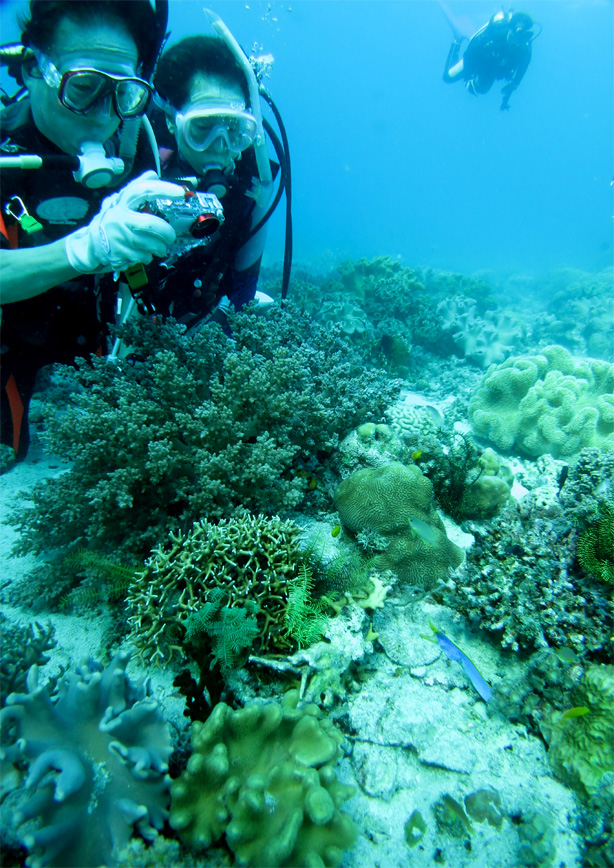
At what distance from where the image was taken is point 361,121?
450 feet

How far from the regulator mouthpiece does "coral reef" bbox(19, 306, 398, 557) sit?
1.20 meters

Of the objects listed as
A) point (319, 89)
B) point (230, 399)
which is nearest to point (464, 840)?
point (230, 399)

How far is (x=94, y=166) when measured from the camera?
3.32 meters

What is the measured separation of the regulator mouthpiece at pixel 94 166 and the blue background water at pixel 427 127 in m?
62.5

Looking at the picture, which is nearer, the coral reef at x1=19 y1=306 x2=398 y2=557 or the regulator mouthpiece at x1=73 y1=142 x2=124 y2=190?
the coral reef at x1=19 y1=306 x2=398 y2=557

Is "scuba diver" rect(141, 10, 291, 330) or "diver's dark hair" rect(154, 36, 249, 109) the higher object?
"diver's dark hair" rect(154, 36, 249, 109)

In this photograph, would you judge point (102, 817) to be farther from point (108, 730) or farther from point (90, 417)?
point (90, 417)

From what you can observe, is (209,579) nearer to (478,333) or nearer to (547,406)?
(547,406)

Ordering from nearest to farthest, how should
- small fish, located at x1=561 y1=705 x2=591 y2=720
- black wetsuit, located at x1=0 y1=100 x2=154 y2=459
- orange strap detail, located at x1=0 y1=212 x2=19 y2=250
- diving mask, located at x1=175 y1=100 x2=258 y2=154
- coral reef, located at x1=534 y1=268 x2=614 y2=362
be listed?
small fish, located at x1=561 y1=705 x2=591 y2=720 < orange strap detail, located at x1=0 y1=212 x2=19 y2=250 < black wetsuit, located at x1=0 y1=100 x2=154 y2=459 < diving mask, located at x1=175 y1=100 x2=258 y2=154 < coral reef, located at x1=534 y1=268 x2=614 y2=362

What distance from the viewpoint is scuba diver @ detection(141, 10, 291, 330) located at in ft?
15.6

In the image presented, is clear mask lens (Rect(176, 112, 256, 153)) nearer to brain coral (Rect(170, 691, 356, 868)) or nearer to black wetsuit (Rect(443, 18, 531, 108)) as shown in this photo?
brain coral (Rect(170, 691, 356, 868))

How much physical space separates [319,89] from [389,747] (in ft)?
552

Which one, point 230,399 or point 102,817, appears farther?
point 230,399

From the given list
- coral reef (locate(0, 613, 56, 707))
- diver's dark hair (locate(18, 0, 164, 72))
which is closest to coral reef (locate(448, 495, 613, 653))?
coral reef (locate(0, 613, 56, 707))
